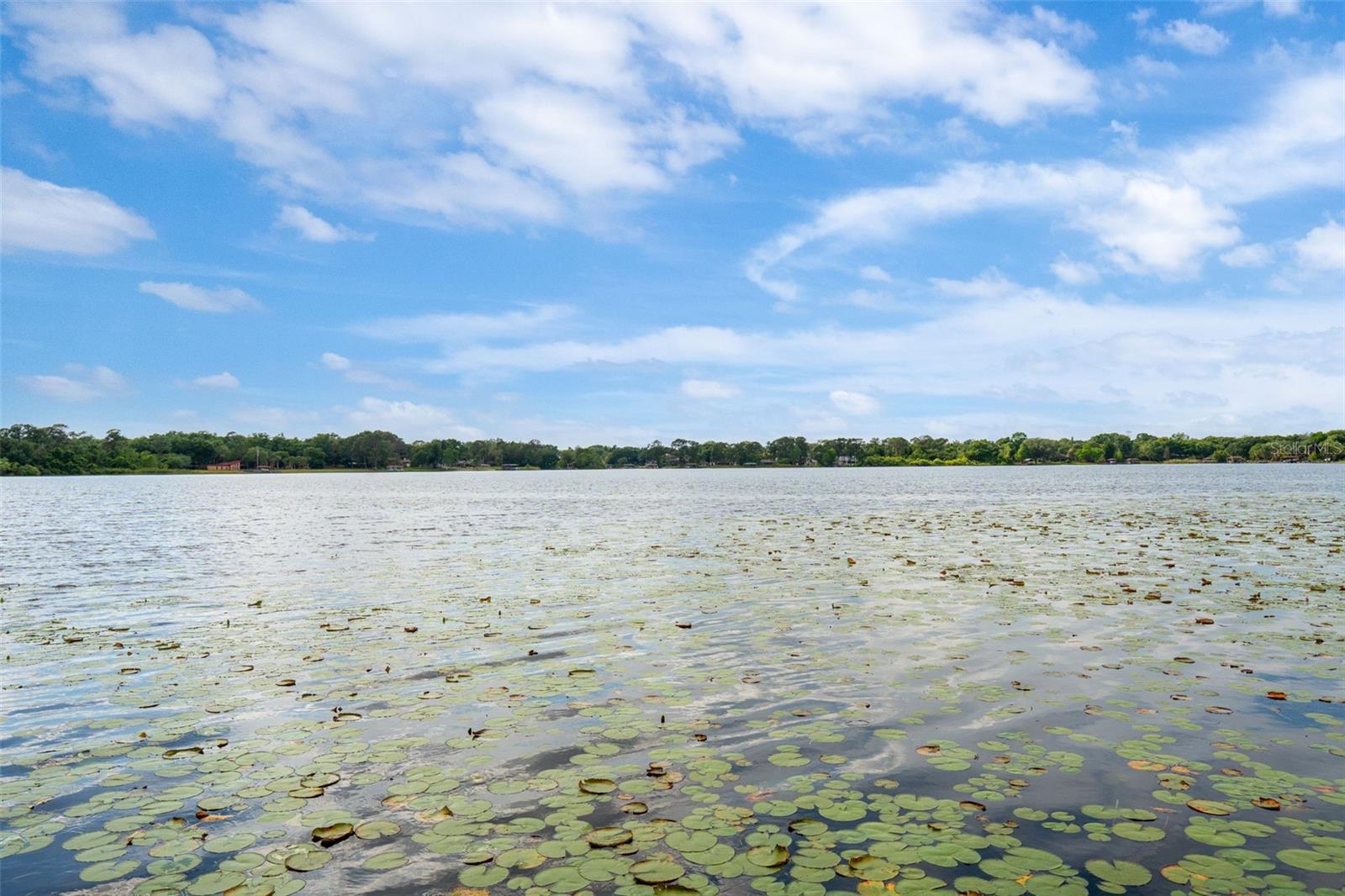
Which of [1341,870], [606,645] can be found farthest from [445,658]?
[1341,870]

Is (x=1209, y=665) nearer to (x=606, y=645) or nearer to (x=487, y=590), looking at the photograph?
(x=606, y=645)

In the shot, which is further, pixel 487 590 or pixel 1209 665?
pixel 487 590

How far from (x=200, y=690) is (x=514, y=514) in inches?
1680

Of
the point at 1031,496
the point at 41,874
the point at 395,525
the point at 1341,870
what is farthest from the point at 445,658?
the point at 1031,496

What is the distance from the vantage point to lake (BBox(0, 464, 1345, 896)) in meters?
6.55

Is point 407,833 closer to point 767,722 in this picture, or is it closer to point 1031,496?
point 767,722

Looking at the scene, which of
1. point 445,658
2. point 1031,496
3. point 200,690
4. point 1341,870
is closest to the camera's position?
point 1341,870

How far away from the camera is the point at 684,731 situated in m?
9.82

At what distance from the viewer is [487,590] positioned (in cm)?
2122

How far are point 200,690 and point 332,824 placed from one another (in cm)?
621

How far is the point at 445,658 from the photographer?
1379 cm

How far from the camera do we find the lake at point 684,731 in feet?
21.5

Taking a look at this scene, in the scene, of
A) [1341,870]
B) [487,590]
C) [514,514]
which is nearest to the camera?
[1341,870]

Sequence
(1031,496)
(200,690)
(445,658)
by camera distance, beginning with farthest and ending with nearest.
A: (1031,496), (445,658), (200,690)
